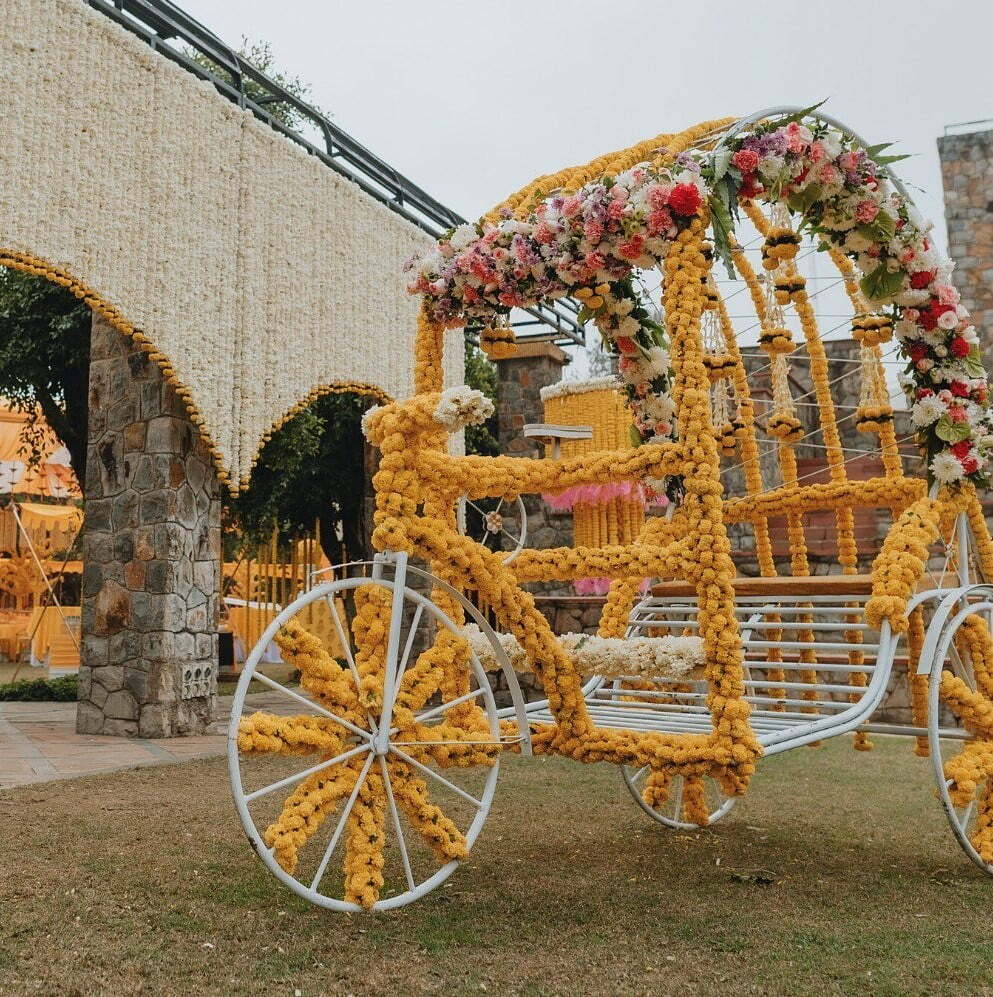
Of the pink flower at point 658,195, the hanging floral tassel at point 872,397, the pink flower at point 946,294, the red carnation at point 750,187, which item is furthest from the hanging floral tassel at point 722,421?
the pink flower at point 658,195

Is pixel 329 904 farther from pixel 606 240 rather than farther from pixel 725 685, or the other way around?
pixel 606 240

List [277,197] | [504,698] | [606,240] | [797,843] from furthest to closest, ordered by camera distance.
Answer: [504,698]
[277,197]
[797,843]
[606,240]

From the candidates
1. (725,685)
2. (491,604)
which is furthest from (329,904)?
(725,685)

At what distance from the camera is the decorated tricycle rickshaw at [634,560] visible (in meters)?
2.77

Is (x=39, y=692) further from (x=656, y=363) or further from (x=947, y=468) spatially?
(x=947, y=468)

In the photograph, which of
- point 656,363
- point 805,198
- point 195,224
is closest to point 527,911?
point 656,363

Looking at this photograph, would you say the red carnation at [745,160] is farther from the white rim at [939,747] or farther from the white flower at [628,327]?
the white rim at [939,747]

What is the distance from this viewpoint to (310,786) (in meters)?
Result: 2.69

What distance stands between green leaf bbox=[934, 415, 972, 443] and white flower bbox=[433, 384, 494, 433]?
1.99 m

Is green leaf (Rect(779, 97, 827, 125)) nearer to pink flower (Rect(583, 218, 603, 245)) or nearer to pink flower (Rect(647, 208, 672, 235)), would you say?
pink flower (Rect(647, 208, 672, 235))

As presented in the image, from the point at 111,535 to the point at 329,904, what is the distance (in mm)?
4734

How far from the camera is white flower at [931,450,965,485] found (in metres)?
3.78

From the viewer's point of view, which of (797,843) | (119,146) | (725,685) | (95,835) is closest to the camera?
(725,685)

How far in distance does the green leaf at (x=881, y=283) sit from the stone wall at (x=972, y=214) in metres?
9.40
